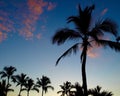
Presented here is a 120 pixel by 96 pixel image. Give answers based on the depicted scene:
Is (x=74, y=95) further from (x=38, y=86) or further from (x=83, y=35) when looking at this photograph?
(x=38, y=86)

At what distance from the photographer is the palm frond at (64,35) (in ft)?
50.6

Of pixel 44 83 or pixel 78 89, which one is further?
pixel 44 83

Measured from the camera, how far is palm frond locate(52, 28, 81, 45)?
1541cm

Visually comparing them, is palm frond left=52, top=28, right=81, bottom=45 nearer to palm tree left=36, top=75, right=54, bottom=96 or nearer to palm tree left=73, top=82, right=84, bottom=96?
palm tree left=73, top=82, right=84, bottom=96

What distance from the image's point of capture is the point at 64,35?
1546 cm

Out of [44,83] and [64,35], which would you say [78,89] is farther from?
[44,83]

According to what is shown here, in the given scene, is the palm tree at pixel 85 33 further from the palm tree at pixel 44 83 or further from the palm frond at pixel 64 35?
the palm tree at pixel 44 83

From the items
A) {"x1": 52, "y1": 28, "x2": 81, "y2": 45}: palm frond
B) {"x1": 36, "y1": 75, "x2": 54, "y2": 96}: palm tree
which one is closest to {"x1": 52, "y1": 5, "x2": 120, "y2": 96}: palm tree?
{"x1": 52, "y1": 28, "x2": 81, "y2": 45}: palm frond

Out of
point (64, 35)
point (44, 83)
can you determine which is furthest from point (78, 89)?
point (44, 83)

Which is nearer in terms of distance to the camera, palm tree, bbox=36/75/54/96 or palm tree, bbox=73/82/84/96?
palm tree, bbox=73/82/84/96

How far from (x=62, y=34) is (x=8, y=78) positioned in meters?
53.1

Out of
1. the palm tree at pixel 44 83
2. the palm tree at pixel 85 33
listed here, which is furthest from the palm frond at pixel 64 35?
the palm tree at pixel 44 83

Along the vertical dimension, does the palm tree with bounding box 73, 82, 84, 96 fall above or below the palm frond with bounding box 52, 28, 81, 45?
below

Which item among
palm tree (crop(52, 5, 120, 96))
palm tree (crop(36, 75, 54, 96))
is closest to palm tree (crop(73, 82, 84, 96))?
palm tree (crop(52, 5, 120, 96))
